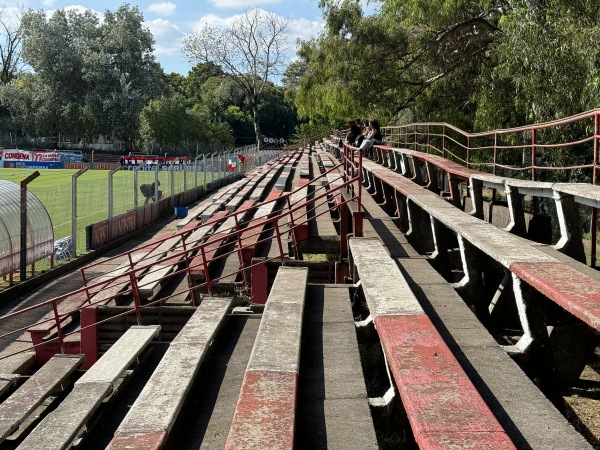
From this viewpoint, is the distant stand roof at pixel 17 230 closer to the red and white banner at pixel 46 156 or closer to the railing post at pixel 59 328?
the railing post at pixel 59 328

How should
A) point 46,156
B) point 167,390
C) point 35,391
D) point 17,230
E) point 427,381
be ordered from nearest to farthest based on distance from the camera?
point 427,381 < point 167,390 < point 35,391 < point 17,230 < point 46,156

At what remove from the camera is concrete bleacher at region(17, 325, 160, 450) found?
4.62 metres

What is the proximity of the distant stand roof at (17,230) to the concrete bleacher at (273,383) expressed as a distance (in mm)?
9403

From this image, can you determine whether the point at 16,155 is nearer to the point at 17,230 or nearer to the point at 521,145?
the point at 17,230

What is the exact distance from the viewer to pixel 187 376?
15.6ft

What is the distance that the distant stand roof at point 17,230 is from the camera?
1388cm

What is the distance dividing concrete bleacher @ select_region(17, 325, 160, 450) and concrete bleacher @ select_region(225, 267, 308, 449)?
1.26 metres

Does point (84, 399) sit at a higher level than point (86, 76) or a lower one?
lower

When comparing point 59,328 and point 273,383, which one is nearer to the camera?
point 273,383

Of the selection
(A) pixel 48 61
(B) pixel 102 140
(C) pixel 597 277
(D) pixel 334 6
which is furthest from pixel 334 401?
(B) pixel 102 140

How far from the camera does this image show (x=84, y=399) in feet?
17.1

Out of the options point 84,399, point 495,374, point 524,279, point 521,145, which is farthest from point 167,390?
point 521,145

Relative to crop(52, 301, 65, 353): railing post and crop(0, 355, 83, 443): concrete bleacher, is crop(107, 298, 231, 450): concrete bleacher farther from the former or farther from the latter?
crop(52, 301, 65, 353): railing post

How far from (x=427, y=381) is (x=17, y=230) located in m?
12.7
